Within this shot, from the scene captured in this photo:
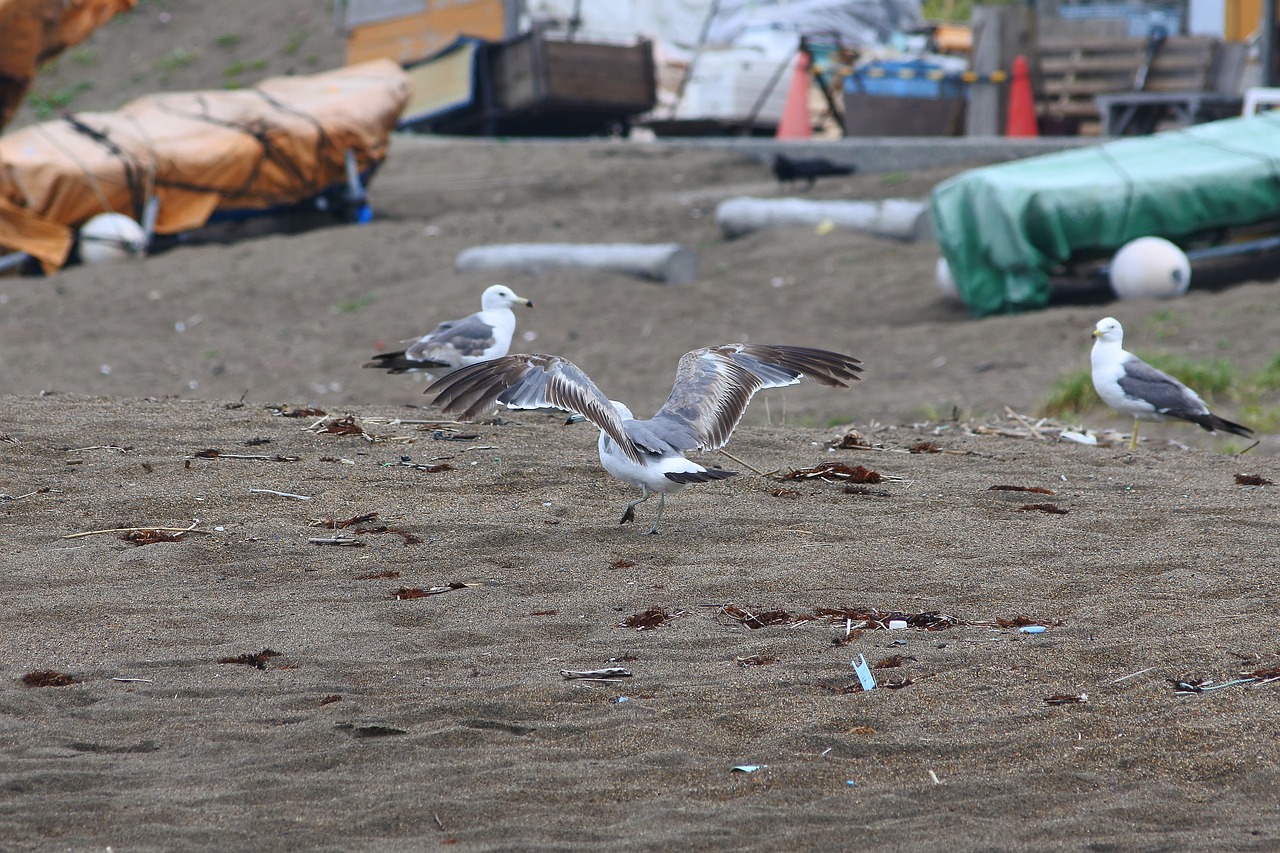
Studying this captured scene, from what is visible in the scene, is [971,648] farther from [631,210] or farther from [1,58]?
[631,210]

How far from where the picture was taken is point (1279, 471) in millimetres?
6863

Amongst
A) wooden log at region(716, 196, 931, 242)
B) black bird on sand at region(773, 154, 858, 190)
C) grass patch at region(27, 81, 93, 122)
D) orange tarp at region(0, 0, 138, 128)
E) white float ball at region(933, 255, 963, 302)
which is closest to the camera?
orange tarp at region(0, 0, 138, 128)

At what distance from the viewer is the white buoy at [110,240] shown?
17.0 meters

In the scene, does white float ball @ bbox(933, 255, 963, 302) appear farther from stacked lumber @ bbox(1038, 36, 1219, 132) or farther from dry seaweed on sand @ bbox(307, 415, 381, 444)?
stacked lumber @ bbox(1038, 36, 1219, 132)

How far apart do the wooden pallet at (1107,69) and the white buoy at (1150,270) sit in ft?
30.0

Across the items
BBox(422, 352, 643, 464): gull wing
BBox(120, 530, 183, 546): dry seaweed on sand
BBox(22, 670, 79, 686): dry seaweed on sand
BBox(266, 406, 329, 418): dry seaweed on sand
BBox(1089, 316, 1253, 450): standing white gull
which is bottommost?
BBox(1089, 316, 1253, 450): standing white gull

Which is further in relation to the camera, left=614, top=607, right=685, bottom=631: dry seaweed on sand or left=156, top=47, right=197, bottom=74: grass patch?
left=156, top=47, right=197, bottom=74: grass patch

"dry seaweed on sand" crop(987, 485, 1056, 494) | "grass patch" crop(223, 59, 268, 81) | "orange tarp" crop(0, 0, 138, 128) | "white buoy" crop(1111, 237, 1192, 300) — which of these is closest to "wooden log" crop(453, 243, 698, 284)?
"white buoy" crop(1111, 237, 1192, 300)

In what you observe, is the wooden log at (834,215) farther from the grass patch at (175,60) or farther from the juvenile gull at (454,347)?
the grass patch at (175,60)

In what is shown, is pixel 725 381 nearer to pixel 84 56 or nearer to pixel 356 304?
pixel 356 304

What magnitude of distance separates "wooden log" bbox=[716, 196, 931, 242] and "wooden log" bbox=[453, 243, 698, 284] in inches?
52.1

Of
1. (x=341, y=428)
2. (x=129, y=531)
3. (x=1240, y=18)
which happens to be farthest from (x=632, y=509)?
(x=1240, y=18)

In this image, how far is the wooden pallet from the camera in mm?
20391

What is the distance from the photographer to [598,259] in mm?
14789
